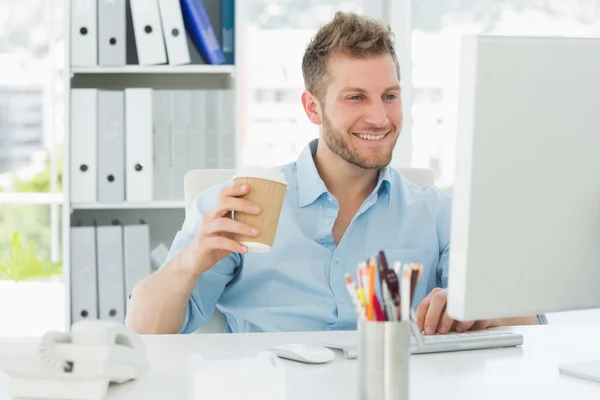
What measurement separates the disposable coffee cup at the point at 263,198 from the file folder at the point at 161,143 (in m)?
1.68

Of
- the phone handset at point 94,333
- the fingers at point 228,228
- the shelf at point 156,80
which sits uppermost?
the shelf at point 156,80

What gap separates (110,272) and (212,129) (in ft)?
1.93

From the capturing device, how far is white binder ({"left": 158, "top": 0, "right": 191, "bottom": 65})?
3.02 metres

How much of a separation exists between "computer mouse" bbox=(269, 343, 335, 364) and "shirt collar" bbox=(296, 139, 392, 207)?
22.2 inches

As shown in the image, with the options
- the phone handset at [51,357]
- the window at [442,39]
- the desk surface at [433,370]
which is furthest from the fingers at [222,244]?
the window at [442,39]

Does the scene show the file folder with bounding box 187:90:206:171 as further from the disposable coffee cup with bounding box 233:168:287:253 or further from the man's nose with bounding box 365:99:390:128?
the disposable coffee cup with bounding box 233:168:287:253

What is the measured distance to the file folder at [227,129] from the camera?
3.09 meters

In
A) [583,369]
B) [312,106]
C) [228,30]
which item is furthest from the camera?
[228,30]

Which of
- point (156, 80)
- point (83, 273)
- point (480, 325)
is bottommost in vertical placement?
point (83, 273)

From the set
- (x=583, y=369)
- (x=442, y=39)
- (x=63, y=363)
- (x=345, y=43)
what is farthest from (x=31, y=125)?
(x=583, y=369)

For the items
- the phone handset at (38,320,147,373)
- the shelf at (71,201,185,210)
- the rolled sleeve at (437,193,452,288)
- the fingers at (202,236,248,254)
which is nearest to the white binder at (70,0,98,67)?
the shelf at (71,201,185,210)

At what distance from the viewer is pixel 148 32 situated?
9.95 ft

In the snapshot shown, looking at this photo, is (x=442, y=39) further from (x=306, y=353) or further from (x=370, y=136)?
(x=306, y=353)

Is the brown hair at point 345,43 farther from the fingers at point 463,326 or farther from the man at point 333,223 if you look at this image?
the fingers at point 463,326
